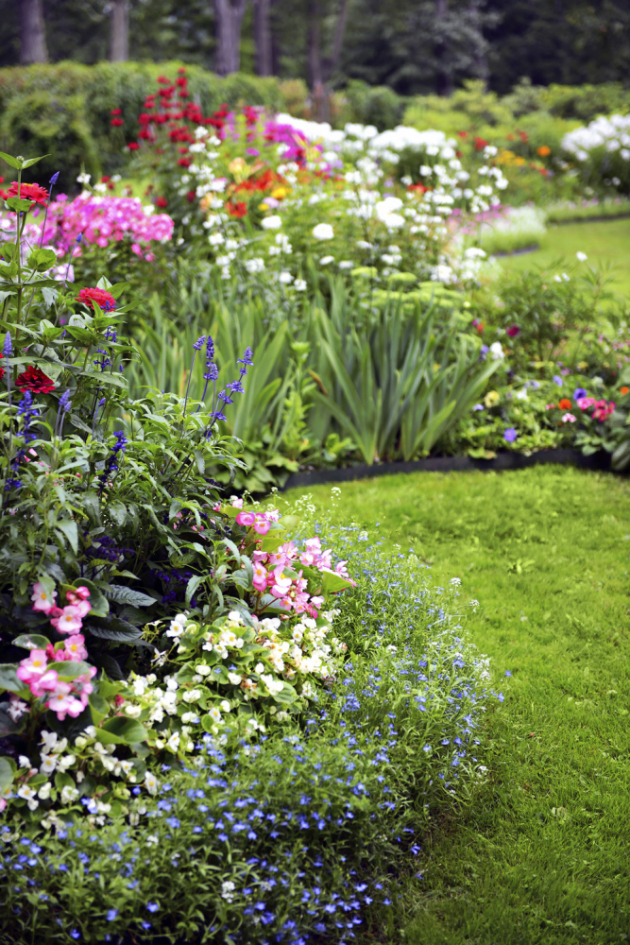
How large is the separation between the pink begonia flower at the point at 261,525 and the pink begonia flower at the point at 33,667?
2.73 ft

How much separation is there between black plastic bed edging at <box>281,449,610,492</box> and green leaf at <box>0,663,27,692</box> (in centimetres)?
259

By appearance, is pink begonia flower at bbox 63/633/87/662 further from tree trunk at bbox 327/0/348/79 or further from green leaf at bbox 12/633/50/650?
tree trunk at bbox 327/0/348/79

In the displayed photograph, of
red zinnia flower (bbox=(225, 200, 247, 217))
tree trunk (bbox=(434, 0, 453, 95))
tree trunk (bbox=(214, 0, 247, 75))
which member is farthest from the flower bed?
tree trunk (bbox=(434, 0, 453, 95))

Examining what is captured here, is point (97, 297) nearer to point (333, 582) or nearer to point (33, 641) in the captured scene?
point (33, 641)

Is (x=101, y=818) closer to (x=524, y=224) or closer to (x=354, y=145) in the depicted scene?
(x=354, y=145)

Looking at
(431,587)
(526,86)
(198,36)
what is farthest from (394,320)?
(198,36)

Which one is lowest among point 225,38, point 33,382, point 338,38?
point 33,382

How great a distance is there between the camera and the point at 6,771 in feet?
5.35

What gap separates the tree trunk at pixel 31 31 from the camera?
19312mm

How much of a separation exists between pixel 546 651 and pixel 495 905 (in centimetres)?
121

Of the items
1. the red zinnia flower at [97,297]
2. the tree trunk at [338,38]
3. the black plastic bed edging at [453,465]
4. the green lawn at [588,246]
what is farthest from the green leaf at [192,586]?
the tree trunk at [338,38]

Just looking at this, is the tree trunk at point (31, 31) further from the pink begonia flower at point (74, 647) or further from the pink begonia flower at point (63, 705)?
the pink begonia flower at point (63, 705)

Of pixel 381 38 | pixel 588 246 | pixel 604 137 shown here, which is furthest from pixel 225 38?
pixel 381 38

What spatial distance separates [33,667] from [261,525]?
2.91ft
